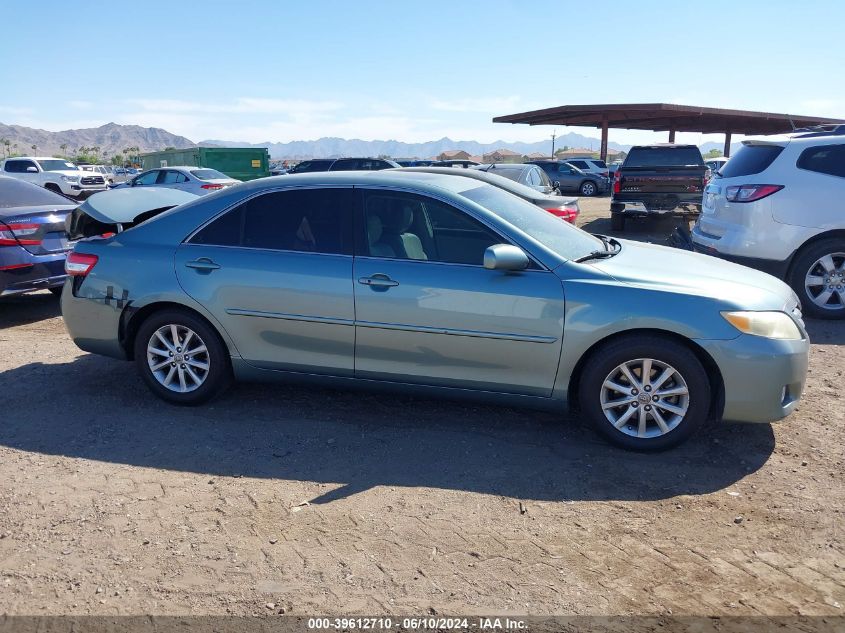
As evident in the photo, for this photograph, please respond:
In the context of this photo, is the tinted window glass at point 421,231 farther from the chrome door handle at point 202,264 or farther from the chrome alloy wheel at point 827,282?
the chrome alloy wheel at point 827,282

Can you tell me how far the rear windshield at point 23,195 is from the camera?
7.66m

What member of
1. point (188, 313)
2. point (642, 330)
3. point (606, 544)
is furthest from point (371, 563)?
point (188, 313)

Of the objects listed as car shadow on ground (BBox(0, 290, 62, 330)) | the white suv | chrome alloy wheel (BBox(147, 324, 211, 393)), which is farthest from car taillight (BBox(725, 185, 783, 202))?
car shadow on ground (BBox(0, 290, 62, 330))

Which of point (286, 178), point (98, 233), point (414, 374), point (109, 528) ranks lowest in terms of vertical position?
point (109, 528)

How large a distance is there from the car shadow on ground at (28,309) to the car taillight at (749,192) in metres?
7.55

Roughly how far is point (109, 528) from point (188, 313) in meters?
1.78

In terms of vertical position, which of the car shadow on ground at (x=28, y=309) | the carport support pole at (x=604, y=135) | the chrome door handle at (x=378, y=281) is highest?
the carport support pole at (x=604, y=135)

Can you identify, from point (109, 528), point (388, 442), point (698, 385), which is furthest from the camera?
point (388, 442)

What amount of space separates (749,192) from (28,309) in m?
8.43

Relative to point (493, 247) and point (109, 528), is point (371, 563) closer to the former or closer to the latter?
point (109, 528)

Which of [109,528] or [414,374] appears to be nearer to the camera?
[109,528]

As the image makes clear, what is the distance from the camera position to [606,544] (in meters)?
3.16

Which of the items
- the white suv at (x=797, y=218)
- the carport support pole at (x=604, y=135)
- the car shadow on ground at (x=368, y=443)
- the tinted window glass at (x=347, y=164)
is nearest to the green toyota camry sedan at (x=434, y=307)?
the car shadow on ground at (x=368, y=443)

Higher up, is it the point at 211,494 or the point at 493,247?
the point at 493,247
